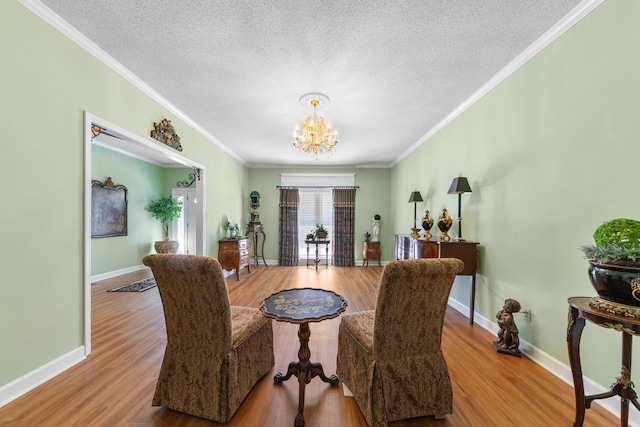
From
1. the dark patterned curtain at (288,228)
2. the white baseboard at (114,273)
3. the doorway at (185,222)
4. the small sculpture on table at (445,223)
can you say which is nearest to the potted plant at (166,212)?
the doorway at (185,222)

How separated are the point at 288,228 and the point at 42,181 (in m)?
5.21

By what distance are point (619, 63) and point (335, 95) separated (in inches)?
90.3

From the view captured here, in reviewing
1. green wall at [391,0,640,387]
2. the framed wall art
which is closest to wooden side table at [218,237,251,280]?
the framed wall art

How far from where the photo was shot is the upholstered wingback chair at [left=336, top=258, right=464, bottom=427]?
1.47 meters

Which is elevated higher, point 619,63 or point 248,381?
point 619,63

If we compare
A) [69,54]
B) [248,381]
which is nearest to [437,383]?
[248,381]

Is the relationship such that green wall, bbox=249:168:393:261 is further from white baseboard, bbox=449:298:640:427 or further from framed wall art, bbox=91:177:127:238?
white baseboard, bbox=449:298:640:427

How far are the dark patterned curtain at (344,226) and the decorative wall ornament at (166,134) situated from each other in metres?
4.23

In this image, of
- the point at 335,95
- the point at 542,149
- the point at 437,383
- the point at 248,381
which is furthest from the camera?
the point at 335,95

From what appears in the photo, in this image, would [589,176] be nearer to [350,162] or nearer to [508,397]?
[508,397]

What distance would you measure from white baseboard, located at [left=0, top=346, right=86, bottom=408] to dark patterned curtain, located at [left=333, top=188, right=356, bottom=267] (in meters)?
5.32

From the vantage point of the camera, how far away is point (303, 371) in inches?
67.3

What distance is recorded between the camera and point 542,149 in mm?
2211

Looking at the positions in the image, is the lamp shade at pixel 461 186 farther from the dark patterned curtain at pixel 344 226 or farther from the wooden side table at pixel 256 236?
the wooden side table at pixel 256 236
